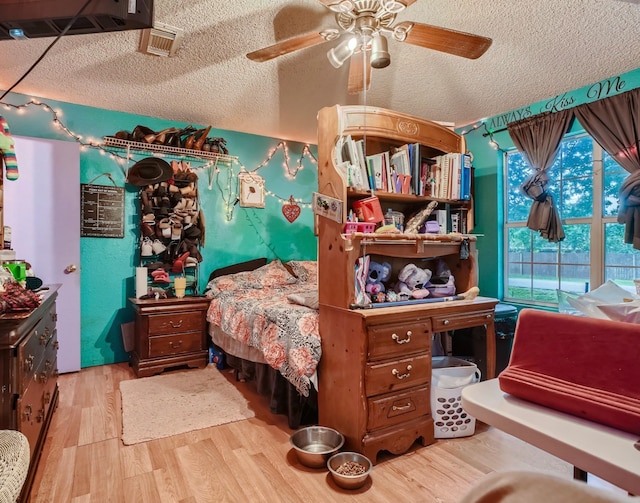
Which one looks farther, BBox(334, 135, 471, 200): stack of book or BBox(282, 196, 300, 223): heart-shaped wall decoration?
BBox(282, 196, 300, 223): heart-shaped wall decoration

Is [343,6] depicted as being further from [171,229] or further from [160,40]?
[171,229]

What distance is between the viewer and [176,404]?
8.98 ft

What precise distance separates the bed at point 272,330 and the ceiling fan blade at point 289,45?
152 cm

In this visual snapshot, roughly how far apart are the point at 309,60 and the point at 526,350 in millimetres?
2477

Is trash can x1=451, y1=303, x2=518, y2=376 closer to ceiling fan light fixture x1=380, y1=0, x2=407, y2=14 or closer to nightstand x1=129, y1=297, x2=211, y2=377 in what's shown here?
ceiling fan light fixture x1=380, y1=0, x2=407, y2=14

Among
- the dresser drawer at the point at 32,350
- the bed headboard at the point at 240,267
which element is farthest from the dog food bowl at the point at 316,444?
the bed headboard at the point at 240,267

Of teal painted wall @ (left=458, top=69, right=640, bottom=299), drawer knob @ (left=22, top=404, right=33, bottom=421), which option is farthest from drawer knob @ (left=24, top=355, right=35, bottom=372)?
teal painted wall @ (left=458, top=69, right=640, bottom=299)

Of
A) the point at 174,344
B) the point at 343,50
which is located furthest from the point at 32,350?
the point at 343,50

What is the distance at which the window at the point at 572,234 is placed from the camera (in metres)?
3.03

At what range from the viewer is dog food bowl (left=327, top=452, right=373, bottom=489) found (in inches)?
68.7

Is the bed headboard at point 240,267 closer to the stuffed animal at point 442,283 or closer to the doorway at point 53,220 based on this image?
the doorway at point 53,220

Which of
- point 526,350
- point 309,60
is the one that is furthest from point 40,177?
point 526,350

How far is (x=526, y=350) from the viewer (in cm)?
89

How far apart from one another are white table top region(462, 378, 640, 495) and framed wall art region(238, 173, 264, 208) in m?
3.77
